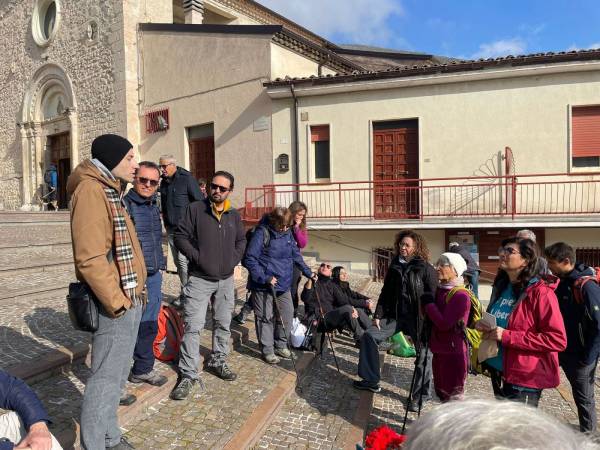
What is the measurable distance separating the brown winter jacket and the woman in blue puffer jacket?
2.01 m

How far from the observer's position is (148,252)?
3436 millimetres

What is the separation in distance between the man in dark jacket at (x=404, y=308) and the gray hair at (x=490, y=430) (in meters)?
2.80

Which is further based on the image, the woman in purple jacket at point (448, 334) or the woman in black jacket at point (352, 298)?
the woman in black jacket at point (352, 298)

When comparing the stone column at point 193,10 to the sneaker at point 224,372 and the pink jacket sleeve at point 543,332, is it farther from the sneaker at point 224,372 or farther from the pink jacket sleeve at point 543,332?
the pink jacket sleeve at point 543,332

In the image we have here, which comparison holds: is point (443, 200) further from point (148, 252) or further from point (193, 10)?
point (193, 10)

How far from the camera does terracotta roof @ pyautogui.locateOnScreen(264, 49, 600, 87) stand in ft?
32.1

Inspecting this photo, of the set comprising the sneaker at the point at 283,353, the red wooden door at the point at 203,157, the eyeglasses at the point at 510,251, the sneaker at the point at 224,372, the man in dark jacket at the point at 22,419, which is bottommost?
the sneaker at the point at 283,353

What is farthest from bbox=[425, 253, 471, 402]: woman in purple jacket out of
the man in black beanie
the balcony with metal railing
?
the balcony with metal railing

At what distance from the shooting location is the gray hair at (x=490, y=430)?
0.80m

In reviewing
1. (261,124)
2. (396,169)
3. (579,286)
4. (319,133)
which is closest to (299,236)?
(579,286)

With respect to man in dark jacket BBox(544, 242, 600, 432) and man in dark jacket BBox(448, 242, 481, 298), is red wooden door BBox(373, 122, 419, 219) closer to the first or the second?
man in dark jacket BBox(448, 242, 481, 298)

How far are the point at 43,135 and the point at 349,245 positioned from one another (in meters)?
13.5

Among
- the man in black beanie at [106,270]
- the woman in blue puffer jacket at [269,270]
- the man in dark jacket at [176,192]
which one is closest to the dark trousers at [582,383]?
the woman in blue puffer jacket at [269,270]

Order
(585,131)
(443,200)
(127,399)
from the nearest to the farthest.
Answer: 1. (127,399)
2. (585,131)
3. (443,200)
